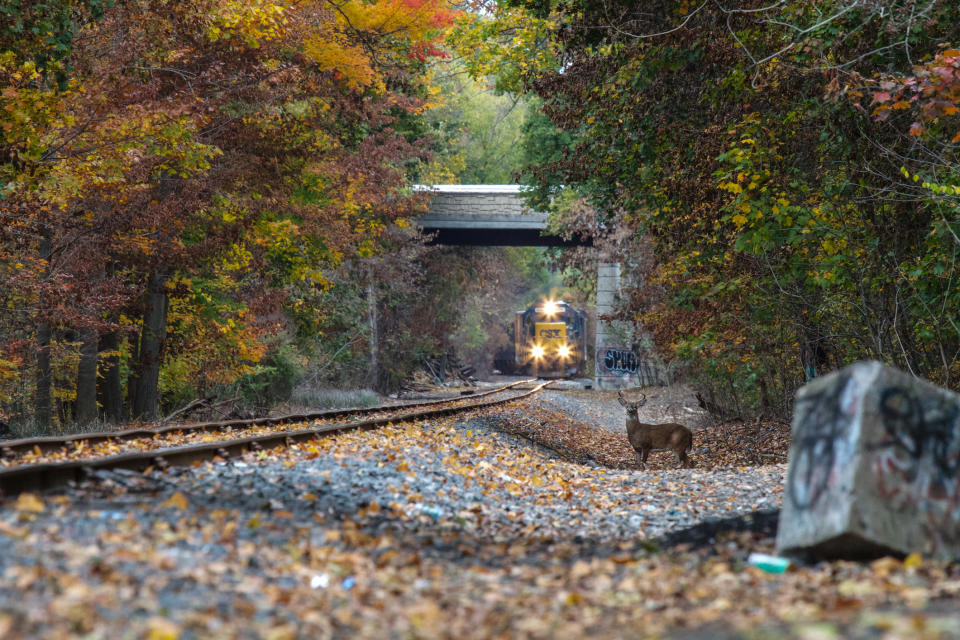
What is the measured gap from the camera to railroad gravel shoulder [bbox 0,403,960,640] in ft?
12.7

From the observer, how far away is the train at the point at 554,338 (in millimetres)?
49594

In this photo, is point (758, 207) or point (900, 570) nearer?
point (900, 570)

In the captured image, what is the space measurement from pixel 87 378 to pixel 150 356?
73.0 inches

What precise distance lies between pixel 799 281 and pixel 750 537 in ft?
29.9

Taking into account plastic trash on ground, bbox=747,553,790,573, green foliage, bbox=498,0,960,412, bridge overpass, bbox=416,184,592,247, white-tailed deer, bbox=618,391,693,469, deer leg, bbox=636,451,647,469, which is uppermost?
bridge overpass, bbox=416,184,592,247

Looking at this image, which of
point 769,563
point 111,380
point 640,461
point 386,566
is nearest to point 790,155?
point 640,461

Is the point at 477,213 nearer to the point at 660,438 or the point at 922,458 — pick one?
the point at 660,438

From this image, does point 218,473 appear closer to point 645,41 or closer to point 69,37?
point 69,37

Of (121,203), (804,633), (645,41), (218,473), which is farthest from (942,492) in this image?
(121,203)

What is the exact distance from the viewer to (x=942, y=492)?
5.08m

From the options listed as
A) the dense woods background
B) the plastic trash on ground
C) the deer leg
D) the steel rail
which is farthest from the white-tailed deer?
the plastic trash on ground

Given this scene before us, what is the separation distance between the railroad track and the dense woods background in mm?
3482

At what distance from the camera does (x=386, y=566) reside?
5.25 metres

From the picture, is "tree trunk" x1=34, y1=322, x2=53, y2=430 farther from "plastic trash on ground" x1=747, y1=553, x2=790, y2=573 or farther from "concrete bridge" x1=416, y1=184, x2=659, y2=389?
"concrete bridge" x1=416, y1=184, x2=659, y2=389
